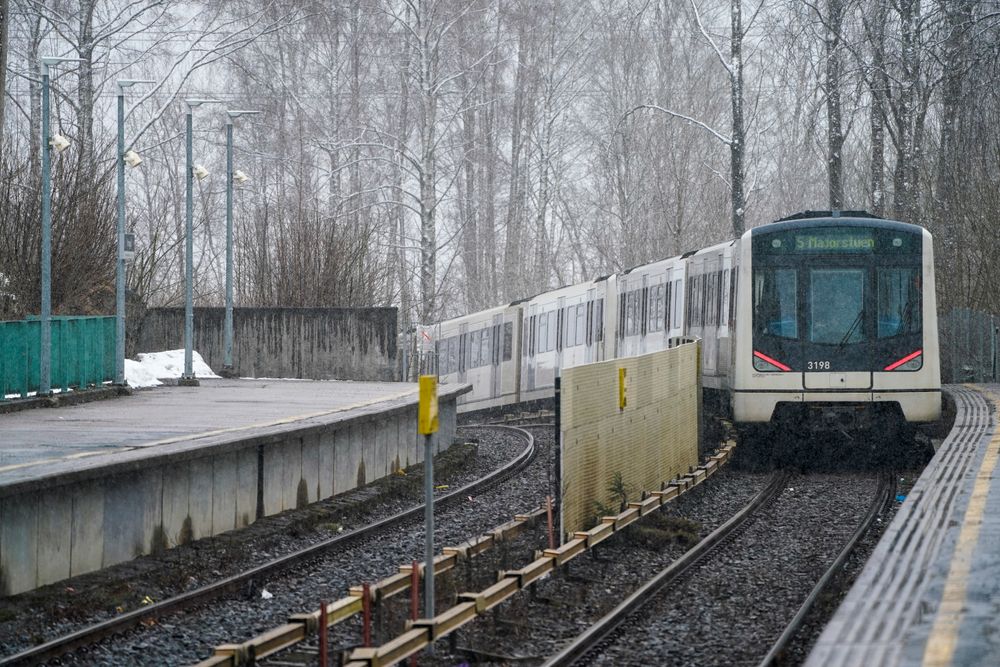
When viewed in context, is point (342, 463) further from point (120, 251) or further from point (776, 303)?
point (120, 251)

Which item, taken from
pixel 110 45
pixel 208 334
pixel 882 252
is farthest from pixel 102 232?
pixel 882 252

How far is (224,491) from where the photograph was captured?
11.9 m

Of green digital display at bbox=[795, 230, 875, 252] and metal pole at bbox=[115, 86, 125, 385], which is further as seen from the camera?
metal pole at bbox=[115, 86, 125, 385]

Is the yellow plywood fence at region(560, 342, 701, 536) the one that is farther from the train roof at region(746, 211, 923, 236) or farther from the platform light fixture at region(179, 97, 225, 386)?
the platform light fixture at region(179, 97, 225, 386)

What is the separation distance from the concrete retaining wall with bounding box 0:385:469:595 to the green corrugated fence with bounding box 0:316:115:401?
14.0 feet

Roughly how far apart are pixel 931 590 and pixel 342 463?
30.1ft

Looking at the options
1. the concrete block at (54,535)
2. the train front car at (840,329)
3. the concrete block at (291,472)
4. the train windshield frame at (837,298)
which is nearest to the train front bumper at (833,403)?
the train front car at (840,329)

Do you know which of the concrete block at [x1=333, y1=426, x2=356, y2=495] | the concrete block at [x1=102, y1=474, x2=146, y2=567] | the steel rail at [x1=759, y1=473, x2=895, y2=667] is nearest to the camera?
the steel rail at [x1=759, y1=473, x2=895, y2=667]

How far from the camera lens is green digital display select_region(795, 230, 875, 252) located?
16.6 m

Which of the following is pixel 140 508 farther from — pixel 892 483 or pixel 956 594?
pixel 892 483

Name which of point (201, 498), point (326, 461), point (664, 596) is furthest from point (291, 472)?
point (664, 596)

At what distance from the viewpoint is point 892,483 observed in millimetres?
15148

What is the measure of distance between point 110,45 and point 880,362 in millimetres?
19366

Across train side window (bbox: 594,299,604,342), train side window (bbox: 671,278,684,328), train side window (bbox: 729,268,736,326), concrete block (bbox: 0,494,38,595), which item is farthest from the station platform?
train side window (bbox: 594,299,604,342)
